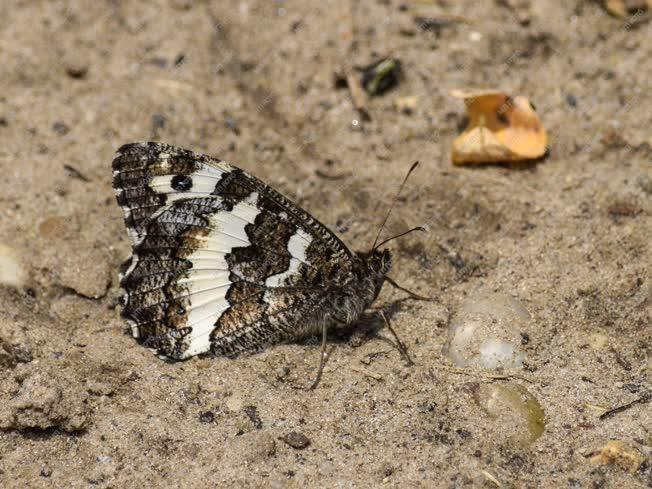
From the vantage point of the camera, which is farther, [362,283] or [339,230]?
[339,230]

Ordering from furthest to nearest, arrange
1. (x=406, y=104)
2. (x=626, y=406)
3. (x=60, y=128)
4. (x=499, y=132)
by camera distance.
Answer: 1. (x=406, y=104)
2. (x=60, y=128)
3. (x=499, y=132)
4. (x=626, y=406)

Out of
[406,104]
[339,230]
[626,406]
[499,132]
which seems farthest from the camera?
[406,104]

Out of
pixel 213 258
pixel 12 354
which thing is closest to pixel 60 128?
pixel 213 258

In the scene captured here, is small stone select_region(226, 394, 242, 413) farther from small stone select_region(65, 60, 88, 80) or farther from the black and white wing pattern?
small stone select_region(65, 60, 88, 80)

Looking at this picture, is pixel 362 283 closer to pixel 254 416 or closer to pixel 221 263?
pixel 221 263

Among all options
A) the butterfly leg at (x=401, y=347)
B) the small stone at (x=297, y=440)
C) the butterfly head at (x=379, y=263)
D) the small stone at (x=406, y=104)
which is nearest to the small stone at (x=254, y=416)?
the small stone at (x=297, y=440)

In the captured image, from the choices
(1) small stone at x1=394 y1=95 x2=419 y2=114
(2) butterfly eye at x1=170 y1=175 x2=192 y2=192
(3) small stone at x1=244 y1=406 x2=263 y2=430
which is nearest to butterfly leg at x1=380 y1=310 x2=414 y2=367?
(3) small stone at x1=244 y1=406 x2=263 y2=430

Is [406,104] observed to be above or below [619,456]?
above
